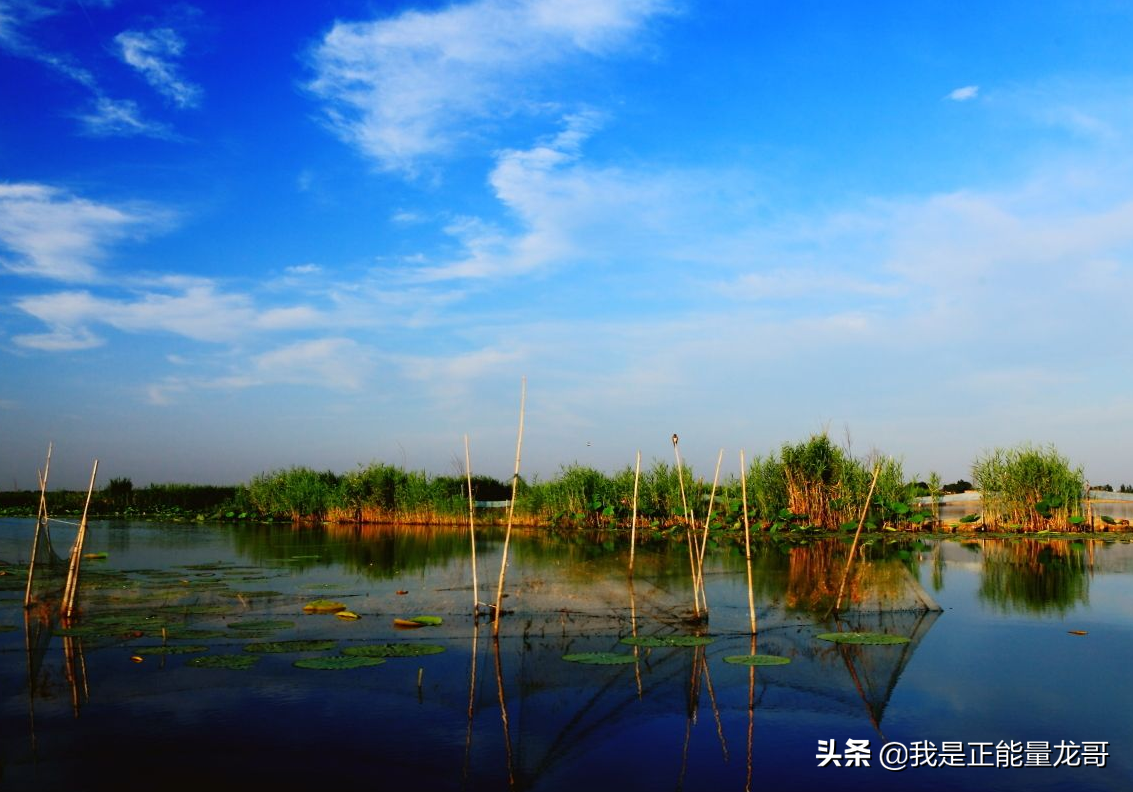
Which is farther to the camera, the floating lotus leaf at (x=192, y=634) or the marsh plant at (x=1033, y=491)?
the marsh plant at (x=1033, y=491)

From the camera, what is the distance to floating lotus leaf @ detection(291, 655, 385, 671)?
644cm

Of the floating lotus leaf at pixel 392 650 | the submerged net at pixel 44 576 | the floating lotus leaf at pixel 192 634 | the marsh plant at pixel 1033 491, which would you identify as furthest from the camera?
the marsh plant at pixel 1033 491

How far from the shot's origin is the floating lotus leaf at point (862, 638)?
289 inches

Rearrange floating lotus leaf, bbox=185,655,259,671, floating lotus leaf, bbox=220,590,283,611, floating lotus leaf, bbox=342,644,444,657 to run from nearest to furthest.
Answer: floating lotus leaf, bbox=185,655,259,671, floating lotus leaf, bbox=342,644,444,657, floating lotus leaf, bbox=220,590,283,611

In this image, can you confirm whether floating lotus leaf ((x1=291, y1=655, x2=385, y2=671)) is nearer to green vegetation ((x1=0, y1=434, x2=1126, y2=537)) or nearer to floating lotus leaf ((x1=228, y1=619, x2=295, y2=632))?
floating lotus leaf ((x1=228, y1=619, x2=295, y2=632))

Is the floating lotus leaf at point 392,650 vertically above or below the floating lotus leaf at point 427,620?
below

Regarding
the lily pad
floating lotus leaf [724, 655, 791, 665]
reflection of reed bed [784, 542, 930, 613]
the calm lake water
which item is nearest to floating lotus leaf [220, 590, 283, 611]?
the calm lake water

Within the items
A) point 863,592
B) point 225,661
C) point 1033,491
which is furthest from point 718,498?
point 225,661

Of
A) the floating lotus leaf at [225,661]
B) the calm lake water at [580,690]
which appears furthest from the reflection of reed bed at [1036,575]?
the floating lotus leaf at [225,661]

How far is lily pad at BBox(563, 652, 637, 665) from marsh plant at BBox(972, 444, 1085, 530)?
1722cm

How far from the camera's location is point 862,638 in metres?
7.40

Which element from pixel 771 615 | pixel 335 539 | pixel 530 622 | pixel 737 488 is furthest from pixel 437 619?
pixel 737 488

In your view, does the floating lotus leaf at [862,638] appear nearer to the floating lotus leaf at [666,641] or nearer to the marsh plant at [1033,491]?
the floating lotus leaf at [666,641]

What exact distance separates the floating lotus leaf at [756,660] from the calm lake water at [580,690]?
6cm
